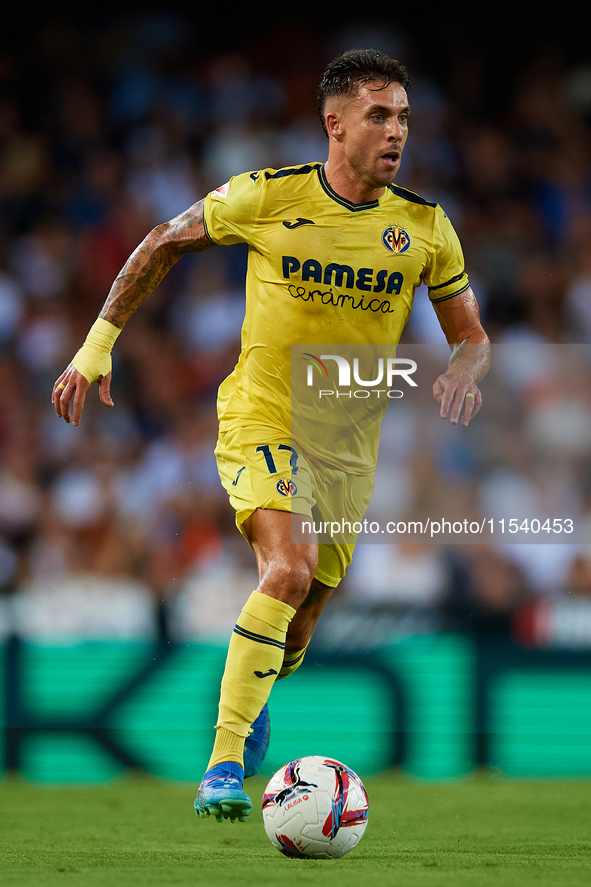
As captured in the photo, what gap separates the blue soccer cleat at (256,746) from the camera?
4.75m

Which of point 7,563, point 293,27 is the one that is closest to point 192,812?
point 7,563

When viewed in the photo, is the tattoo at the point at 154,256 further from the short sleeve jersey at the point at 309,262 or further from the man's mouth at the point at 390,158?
the man's mouth at the point at 390,158

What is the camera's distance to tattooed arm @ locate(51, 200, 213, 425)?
470cm

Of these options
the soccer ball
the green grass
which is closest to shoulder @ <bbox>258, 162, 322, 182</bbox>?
the soccer ball

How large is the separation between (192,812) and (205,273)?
5644 millimetres

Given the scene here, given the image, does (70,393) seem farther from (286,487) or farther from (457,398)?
(457,398)

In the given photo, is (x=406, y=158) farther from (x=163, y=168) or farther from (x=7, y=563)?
(x=7, y=563)

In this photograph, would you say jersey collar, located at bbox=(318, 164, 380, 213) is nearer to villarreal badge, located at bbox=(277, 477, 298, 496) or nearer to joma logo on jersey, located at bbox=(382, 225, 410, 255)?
joma logo on jersey, located at bbox=(382, 225, 410, 255)

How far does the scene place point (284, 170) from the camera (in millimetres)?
4727

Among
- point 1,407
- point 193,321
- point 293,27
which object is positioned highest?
point 293,27

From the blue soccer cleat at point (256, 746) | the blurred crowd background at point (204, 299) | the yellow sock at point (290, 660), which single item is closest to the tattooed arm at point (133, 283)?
the yellow sock at point (290, 660)

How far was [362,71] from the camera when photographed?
4547mm

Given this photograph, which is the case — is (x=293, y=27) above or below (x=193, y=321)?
above

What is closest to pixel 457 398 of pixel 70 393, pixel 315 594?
pixel 315 594
